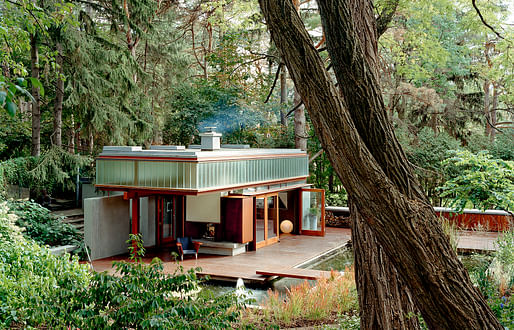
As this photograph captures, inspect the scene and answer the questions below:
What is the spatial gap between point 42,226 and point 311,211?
28.6ft

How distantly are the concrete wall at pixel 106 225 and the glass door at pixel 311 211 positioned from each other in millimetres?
6193

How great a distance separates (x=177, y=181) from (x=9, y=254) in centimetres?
649

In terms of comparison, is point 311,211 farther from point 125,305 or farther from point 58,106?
point 125,305

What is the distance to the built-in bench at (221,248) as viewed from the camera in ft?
47.8

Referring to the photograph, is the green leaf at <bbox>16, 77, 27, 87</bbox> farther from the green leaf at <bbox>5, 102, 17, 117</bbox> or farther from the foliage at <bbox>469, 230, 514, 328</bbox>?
→ the foliage at <bbox>469, 230, 514, 328</bbox>

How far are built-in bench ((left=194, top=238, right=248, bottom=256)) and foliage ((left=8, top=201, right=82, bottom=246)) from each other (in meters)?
3.35

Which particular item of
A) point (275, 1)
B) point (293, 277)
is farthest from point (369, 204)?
point (293, 277)

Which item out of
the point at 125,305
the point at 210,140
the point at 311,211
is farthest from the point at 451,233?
the point at 125,305

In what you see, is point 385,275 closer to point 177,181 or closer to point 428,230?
point 428,230

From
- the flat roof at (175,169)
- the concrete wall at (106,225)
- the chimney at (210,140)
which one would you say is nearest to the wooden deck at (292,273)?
the flat roof at (175,169)

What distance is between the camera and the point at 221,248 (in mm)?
14656

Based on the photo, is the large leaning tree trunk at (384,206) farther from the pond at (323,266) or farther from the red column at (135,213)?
the red column at (135,213)

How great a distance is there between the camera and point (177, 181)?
13.3 metres

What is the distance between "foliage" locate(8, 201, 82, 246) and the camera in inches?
527
